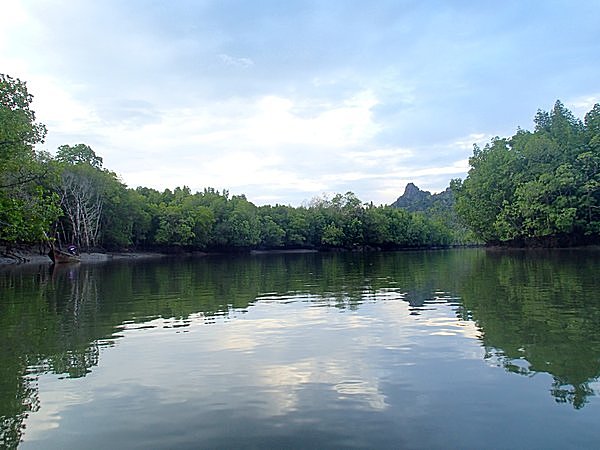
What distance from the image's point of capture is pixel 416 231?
130 meters

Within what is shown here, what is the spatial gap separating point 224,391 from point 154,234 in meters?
79.8

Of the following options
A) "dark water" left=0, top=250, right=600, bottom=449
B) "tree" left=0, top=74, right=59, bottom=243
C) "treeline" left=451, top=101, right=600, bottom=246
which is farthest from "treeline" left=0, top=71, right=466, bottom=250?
"treeline" left=451, top=101, right=600, bottom=246

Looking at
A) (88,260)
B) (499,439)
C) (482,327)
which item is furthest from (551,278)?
(88,260)

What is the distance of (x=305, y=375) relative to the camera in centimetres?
851

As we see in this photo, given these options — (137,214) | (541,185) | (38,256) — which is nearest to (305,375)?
(38,256)

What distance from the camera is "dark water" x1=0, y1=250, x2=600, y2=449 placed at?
6.07 meters

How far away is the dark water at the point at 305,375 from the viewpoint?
607cm

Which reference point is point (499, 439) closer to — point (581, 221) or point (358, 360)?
point (358, 360)

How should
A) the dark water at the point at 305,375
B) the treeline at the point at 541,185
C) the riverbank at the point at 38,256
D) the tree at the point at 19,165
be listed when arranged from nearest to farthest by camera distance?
the dark water at the point at 305,375, the tree at the point at 19,165, the riverbank at the point at 38,256, the treeline at the point at 541,185

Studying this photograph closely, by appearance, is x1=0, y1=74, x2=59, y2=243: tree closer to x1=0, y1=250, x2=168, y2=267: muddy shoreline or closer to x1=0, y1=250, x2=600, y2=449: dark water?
x1=0, y1=250, x2=600, y2=449: dark water

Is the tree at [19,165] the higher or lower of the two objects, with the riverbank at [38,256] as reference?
higher

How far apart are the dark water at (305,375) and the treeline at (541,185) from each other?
5236cm

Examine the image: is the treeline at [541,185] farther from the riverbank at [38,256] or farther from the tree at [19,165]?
the tree at [19,165]

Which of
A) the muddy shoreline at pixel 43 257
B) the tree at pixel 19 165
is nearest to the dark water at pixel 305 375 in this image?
the tree at pixel 19 165
